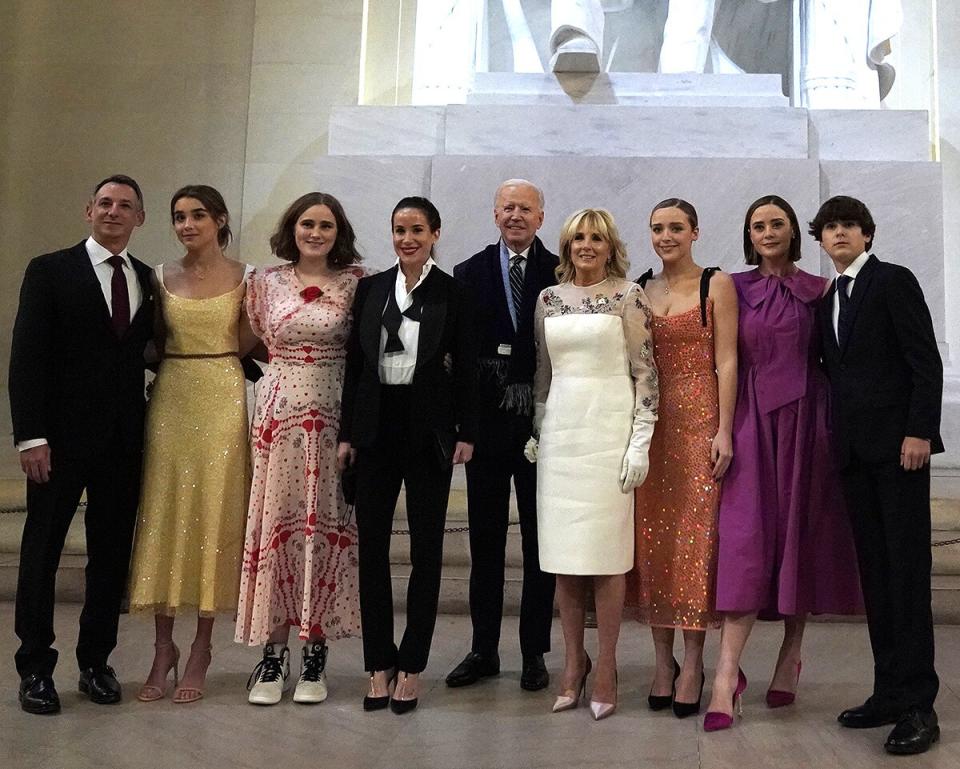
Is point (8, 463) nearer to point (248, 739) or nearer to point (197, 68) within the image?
point (197, 68)

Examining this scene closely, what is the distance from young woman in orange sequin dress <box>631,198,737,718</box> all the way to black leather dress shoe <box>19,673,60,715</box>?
194cm

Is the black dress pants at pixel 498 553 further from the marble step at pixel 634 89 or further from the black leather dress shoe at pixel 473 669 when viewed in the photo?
the marble step at pixel 634 89

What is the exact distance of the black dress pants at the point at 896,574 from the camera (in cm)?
322

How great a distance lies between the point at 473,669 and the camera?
3846mm

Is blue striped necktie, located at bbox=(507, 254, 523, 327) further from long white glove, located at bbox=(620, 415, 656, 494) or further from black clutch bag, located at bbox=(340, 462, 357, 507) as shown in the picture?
black clutch bag, located at bbox=(340, 462, 357, 507)

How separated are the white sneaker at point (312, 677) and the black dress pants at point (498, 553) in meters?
0.59

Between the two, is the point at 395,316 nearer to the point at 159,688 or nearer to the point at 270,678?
the point at 270,678

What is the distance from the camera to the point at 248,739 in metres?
3.19

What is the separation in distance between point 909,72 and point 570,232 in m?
6.44

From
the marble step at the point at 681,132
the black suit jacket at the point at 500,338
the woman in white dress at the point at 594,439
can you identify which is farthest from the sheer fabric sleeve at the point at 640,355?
the marble step at the point at 681,132

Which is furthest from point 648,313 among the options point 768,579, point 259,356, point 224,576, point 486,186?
point 486,186

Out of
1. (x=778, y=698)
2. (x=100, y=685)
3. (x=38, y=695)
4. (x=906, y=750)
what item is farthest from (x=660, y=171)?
(x=38, y=695)

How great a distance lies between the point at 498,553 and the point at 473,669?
1.40 feet

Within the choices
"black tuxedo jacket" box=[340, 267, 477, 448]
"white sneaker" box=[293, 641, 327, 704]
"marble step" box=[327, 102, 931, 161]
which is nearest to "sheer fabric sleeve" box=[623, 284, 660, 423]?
"black tuxedo jacket" box=[340, 267, 477, 448]
